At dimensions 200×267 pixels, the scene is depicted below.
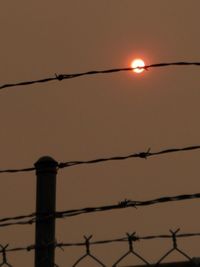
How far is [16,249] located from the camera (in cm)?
460

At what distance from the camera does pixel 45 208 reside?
4676 millimetres

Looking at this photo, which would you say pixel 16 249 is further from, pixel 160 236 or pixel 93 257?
pixel 160 236

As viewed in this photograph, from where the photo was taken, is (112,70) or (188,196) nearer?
(188,196)

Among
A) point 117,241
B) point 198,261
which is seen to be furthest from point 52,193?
point 198,261

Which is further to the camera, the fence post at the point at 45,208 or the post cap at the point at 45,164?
the post cap at the point at 45,164

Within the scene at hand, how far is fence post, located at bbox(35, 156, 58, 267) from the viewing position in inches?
179

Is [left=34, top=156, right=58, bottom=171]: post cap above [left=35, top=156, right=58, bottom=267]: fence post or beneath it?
above

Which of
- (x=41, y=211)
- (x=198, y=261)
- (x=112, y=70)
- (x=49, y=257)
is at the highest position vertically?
(x=112, y=70)

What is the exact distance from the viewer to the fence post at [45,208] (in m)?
4.55

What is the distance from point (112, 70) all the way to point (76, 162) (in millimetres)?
592

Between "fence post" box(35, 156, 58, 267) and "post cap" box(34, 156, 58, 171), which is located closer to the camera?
"fence post" box(35, 156, 58, 267)

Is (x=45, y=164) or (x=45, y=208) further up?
(x=45, y=164)

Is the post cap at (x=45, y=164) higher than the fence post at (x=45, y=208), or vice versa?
the post cap at (x=45, y=164)

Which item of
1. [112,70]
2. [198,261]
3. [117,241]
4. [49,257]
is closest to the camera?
[198,261]
